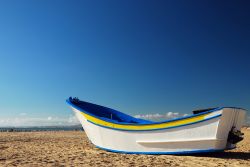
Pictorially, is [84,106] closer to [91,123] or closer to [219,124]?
[91,123]

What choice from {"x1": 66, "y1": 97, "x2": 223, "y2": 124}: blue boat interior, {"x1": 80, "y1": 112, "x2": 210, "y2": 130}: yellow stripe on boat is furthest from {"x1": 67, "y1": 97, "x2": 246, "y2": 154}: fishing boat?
{"x1": 66, "y1": 97, "x2": 223, "y2": 124}: blue boat interior

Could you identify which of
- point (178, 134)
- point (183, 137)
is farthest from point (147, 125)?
point (183, 137)

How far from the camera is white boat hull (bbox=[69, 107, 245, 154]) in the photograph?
7371mm

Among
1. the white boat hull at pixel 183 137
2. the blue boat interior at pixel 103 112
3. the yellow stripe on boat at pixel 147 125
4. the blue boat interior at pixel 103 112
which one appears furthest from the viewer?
the blue boat interior at pixel 103 112

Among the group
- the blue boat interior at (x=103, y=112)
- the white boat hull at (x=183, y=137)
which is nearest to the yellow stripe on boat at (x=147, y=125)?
the white boat hull at (x=183, y=137)

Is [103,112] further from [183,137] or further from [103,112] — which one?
[183,137]

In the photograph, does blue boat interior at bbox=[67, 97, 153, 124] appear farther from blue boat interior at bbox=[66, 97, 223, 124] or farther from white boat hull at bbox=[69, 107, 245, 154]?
white boat hull at bbox=[69, 107, 245, 154]

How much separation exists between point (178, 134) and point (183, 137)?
0.58 ft

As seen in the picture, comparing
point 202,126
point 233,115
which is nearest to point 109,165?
point 202,126

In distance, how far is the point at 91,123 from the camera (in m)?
10.1

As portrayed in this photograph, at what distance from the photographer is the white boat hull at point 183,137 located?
7371 mm

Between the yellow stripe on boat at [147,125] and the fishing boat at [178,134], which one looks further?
the yellow stripe on boat at [147,125]

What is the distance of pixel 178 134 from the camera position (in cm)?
782

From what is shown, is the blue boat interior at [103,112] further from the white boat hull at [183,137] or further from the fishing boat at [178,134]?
the white boat hull at [183,137]
